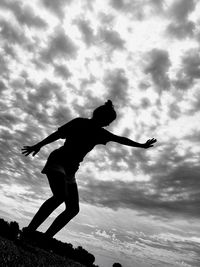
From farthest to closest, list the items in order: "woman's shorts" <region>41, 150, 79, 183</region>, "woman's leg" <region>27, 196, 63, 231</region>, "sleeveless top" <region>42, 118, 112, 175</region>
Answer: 1. "sleeveless top" <region>42, 118, 112, 175</region>
2. "woman's shorts" <region>41, 150, 79, 183</region>
3. "woman's leg" <region>27, 196, 63, 231</region>

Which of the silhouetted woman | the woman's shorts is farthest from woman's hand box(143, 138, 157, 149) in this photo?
the woman's shorts

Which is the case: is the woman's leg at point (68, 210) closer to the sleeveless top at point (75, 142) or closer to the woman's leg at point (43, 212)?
the woman's leg at point (43, 212)

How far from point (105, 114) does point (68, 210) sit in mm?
1786

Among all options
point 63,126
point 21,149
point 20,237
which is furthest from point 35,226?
point 63,126

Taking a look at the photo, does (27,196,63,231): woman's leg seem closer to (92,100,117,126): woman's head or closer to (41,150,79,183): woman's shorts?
(41,150,79,183): woman's shorts

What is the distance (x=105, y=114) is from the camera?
4566 mm

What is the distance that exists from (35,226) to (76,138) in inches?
62.5

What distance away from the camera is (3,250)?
2.90m

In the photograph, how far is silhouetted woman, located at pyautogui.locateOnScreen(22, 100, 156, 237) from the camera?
161 inches

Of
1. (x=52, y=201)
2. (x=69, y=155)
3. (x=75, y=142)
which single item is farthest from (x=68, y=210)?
(x=75, y=142)

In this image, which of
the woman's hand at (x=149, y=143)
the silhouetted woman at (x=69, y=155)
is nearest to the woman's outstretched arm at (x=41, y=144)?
the silhouetted woman at (x=69, y=155)

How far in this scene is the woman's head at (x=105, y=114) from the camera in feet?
15.0

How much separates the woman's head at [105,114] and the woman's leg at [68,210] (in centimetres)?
123

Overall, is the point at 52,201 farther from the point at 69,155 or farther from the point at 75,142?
the point at 75,142
